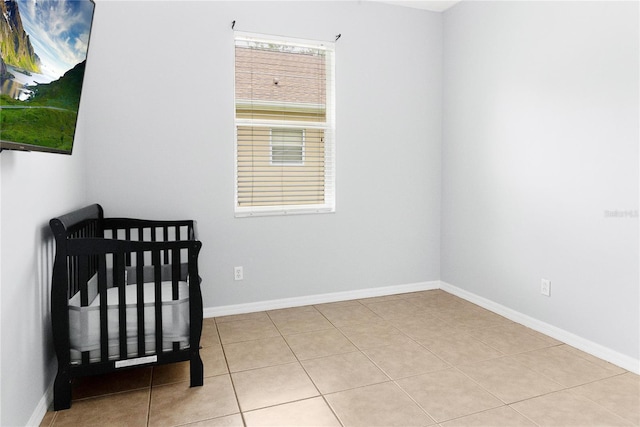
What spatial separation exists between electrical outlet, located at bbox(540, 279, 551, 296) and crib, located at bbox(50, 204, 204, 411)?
7.43 feet

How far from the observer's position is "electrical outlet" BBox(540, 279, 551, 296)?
2.81 metres

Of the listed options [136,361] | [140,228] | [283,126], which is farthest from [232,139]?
[136,361]

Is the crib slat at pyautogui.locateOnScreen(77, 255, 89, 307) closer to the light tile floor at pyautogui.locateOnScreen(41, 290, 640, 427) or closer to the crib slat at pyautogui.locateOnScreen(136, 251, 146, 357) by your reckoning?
the crib slat at pyautogui.locateOnScreen(136, 251, 146, 357)

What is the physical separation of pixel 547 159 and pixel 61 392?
3086mm

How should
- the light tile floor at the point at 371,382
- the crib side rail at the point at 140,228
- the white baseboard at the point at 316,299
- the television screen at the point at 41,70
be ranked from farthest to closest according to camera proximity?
the white baseboard at the point at 316,299 < the crib side rail at the point at 140,228 < the light tile floor at the point at 371,382 < the television screen at the point at 41,70

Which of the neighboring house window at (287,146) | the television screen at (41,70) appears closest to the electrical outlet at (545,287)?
the neighboring house window at (287,146)

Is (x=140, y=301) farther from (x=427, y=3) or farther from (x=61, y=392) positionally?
(x=427, y=3)

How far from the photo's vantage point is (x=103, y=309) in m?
1.93

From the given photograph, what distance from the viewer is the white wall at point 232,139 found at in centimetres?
289

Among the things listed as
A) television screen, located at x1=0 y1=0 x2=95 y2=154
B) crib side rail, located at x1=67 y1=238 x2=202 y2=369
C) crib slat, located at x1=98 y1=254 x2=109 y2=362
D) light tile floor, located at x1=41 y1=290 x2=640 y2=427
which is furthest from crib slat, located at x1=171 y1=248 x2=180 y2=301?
television screen, located at x1=0 y1=0 x2=95 y2=154

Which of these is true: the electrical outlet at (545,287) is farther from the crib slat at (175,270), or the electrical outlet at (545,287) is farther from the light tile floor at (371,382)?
the crib slat at (175,270)

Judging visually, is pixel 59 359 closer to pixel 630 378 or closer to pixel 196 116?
pixel 196 116

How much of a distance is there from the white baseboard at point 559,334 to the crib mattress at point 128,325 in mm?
2329

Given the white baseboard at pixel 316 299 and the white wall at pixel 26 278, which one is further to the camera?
the white baseboard at pixel 316 299
